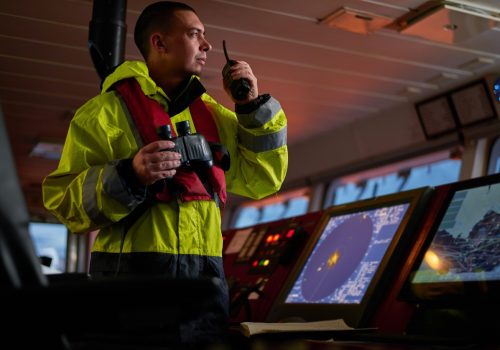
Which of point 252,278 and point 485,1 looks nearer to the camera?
point 252,278

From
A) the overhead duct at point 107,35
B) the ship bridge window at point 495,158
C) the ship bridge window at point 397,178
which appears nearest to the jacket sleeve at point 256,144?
the overhead duct at point 107,35

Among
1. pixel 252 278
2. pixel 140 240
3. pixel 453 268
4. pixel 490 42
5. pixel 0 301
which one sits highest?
pixel 490 42

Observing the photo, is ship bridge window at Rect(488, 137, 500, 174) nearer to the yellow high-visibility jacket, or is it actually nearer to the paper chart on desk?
the paper chart on desk

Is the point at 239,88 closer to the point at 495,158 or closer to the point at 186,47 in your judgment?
the point at 186,47

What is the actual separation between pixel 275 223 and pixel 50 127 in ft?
13.4

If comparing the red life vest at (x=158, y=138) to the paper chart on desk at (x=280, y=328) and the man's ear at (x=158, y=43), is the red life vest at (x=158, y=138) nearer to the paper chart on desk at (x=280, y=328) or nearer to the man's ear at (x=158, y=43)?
the man's ear at (x=158, y=43)

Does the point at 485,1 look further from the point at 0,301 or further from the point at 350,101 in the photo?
the point at 0,301

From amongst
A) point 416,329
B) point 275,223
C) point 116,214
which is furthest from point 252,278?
point 116,214

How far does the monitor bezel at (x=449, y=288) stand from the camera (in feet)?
5.76

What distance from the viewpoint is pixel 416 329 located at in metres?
Result: 1.87

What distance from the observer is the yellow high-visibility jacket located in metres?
1.63

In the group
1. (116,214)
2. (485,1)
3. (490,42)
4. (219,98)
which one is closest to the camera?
(116,214)

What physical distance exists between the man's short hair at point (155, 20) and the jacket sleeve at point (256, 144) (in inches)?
10.4

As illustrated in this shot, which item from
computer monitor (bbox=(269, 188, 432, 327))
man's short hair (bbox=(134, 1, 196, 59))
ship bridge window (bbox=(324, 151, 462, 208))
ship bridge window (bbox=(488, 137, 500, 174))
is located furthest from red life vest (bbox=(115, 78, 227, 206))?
ship bridge window (bbox=(488, 137, 500, 174))
